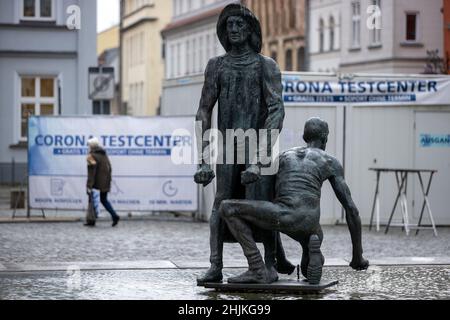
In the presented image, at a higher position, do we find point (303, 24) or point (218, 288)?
point (303, 24)

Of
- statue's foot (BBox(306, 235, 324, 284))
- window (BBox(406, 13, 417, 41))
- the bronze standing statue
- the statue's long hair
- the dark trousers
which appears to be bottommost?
the dark trousers

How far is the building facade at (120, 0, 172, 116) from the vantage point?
107 metres

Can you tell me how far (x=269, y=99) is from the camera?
11852 mm

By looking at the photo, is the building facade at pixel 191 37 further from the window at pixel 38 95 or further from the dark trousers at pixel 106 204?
the dark trousers at pixel 106 204

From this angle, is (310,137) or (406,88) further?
(406,88)

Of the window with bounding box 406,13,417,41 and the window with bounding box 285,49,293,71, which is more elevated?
the window with bounding box 406,13,417,41

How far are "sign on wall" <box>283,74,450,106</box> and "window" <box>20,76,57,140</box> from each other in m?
19.7

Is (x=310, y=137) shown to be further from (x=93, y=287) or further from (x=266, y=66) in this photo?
(x=93, y=287)

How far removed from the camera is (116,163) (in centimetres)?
2583

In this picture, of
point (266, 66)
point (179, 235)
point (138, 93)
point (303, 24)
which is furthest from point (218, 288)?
point (138, 93)

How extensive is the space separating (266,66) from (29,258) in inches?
238

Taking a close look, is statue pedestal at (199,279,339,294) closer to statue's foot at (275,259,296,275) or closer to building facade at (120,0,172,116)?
statue's foot at (275,259,296,275)

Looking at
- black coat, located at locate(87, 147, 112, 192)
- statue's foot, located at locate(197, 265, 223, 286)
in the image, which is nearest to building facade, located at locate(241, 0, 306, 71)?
black coat, located at locate(87, 147, 112, 192)
